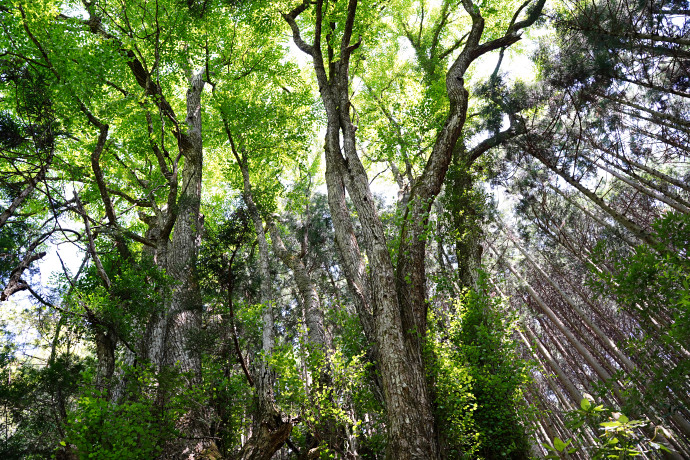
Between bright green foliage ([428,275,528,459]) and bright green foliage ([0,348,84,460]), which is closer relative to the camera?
bright green foliage ([428,275,528,459])

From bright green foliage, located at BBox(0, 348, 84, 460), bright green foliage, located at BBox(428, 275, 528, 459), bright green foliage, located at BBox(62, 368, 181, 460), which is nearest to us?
bright green foliage, located at BBox(62, 368, 181, 460)

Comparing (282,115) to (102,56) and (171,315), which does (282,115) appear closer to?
(102,56)

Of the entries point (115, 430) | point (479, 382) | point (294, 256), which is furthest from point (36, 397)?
point (479, 382)

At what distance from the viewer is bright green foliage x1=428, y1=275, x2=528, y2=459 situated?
562 centimetres

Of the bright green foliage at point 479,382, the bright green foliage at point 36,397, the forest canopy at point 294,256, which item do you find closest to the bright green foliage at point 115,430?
the forest canopy at point 294,256

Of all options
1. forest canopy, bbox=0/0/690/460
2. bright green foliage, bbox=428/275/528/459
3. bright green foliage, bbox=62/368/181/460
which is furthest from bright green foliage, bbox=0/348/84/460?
bright green foliage, bbox=428/275/528/459

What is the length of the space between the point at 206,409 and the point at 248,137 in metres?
7.46

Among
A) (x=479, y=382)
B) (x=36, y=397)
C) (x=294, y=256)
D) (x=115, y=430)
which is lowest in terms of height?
(x=115, y=430)

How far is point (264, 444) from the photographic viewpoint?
15.6 feet

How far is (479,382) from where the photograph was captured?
6566 mm

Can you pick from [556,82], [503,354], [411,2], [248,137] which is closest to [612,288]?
[503,354]

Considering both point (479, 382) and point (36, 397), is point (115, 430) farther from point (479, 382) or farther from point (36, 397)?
point (36, 397)

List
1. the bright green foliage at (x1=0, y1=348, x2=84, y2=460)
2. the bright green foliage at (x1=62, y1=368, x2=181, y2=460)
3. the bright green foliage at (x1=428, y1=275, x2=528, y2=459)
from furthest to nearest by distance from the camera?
the bright green foliage at (x1=0, y1=348, x2=84, y2=460) → the bright green foliage at (x1=428, y1=275, x2=528, y2=459) → the bright green foliage at (x1=62, y1=368, x2=181, y2=460)

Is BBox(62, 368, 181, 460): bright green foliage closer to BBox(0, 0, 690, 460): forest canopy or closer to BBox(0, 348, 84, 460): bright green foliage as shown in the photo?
BBox(0, 0, 690, 460): forest canopy
